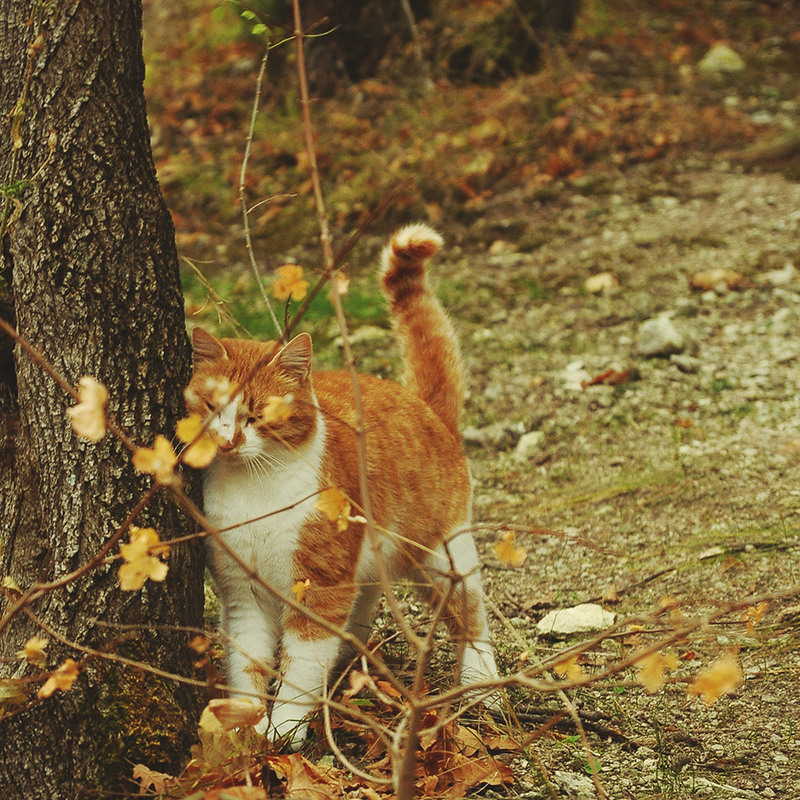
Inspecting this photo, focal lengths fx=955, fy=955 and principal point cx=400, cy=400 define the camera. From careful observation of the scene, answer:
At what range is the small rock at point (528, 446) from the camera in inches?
171

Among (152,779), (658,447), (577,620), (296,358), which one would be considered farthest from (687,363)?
(152,779)

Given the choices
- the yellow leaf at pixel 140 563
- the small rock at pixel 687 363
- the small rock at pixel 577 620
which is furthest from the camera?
the small rock at pixel 687 363

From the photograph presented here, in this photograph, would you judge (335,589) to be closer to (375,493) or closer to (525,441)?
(375,493)

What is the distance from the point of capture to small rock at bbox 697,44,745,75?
8.24 metres

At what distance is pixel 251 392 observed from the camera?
257cm

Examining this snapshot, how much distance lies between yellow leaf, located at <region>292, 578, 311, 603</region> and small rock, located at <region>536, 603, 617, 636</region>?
3.12 feet

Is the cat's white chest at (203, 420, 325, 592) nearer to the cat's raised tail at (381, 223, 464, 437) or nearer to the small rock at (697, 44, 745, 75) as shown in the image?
the cat's raised tail at (381, 223, 464, 437)

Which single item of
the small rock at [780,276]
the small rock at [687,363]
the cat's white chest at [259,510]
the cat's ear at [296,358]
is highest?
the cat's ear at [296,358]

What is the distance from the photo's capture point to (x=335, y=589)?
2527 millimetres

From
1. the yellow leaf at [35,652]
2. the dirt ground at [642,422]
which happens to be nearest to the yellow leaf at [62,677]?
the yellow leaf at [35,652]

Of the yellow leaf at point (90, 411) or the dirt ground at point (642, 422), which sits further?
the dirt ground at point (642, 422)

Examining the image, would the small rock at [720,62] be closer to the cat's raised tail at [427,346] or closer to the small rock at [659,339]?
the small rock at [659,339]

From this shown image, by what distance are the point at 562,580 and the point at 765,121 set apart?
5181mm

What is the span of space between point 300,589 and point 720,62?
300 inches
